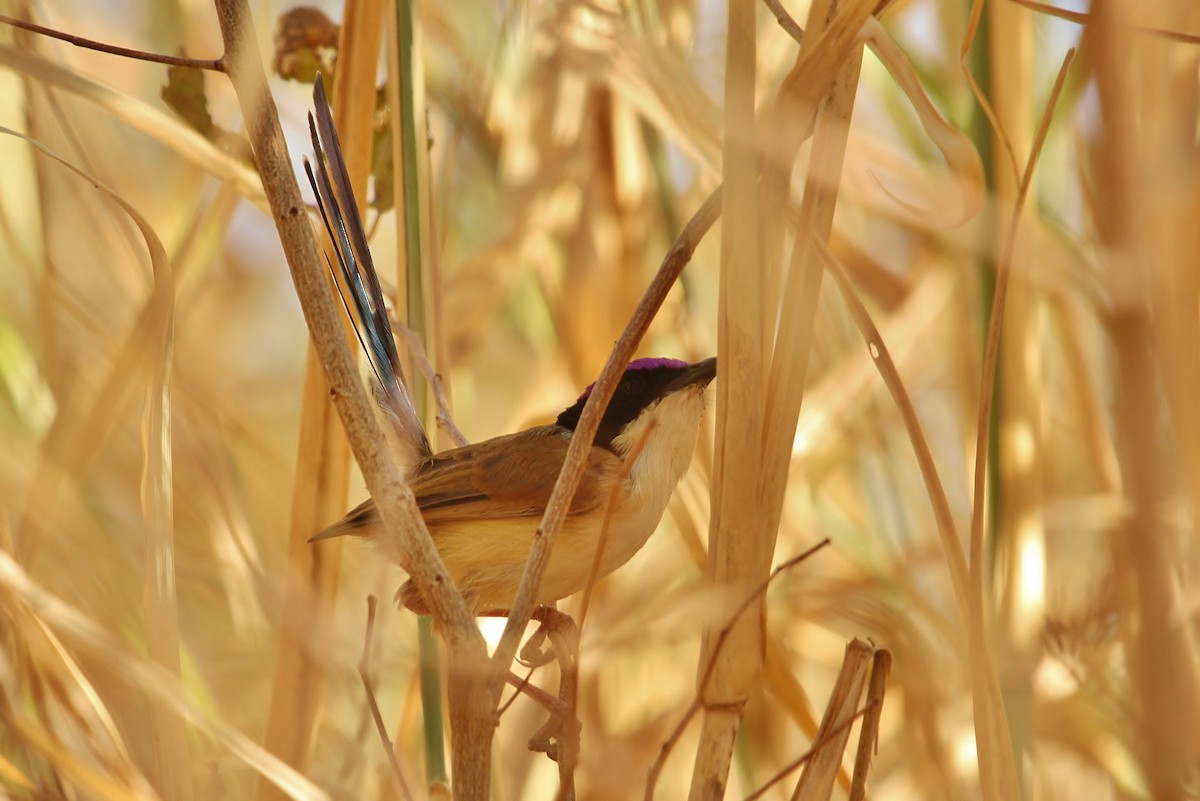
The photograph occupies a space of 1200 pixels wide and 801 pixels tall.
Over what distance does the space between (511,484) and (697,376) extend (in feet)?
1.58

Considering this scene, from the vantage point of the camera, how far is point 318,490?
1.98 meters

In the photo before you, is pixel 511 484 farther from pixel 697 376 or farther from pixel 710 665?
pixel 710 665

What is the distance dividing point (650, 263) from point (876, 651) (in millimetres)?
1937

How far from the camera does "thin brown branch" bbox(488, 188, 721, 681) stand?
4.24 feet

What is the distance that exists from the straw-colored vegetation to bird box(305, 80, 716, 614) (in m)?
0.11

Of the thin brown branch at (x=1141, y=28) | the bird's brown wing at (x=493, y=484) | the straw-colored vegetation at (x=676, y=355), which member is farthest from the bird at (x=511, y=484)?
the thin brown branch at (x=1141, y=28)

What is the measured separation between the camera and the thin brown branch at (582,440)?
1.29 metres

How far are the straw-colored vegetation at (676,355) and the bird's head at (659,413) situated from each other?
0.10 m

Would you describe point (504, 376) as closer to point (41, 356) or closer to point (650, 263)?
point (650, 263)

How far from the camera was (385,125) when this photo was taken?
2273 mm

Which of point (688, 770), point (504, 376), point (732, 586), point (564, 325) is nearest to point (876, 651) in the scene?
point (732, 586)

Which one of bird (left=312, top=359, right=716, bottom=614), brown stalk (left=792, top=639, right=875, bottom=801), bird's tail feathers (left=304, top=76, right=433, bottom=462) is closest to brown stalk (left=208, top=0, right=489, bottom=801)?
bird's tail feathers (left=304, top=76, right=433, bottom=462)

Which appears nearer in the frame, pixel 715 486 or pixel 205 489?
pixel 715 486

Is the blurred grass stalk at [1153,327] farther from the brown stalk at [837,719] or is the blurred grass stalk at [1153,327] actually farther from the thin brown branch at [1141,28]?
the brown stalk at [837,719]
